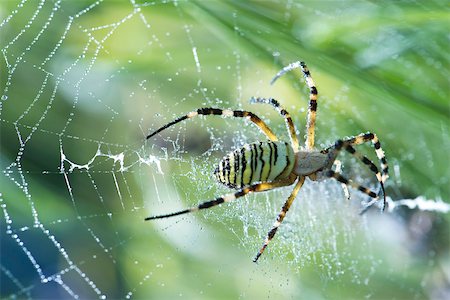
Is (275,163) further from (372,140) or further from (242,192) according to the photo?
(372,140)

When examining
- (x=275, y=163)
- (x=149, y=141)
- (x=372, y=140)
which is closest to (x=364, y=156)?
(x=372, y=140)

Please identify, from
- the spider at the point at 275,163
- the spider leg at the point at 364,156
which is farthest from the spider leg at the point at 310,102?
the spider leg at the point at 364,156

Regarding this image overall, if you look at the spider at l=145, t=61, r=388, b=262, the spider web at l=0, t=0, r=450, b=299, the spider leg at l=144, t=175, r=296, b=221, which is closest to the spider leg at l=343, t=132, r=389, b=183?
the spider at l=145, t=61, r=388, b=262

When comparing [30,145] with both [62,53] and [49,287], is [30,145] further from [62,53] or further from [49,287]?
[49,287]

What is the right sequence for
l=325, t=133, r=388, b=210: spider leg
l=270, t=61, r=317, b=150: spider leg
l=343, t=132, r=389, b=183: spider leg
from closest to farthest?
l=325, t=133, r=388, b=210: spider leg, l=343, t=132, r=389, b=183: spider leg, l=270, t=61, r=317, b=150: spider leg

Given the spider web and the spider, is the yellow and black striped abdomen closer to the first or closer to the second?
the spider

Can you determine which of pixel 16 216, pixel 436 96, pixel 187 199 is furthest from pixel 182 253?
pixel 436 96
